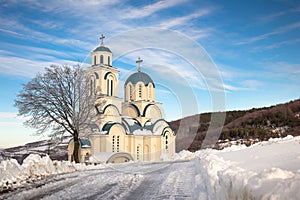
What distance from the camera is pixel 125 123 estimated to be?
33.2 m

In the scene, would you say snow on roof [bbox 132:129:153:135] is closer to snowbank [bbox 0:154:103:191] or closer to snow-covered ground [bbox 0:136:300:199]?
snowbank [bbox 0:154:103:191]

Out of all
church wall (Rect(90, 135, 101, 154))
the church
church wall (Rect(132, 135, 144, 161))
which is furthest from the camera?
church wall (Rect(132, 135, 144, 161))

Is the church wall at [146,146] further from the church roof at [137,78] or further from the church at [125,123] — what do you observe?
the church roof at [137,78]

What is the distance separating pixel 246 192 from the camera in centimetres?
332

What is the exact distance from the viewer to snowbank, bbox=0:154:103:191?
10034mm

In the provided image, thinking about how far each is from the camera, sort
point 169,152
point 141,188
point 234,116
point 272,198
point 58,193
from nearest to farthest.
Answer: point 272,198, point 58,193, point 141,188, point 169,152, point 234,116

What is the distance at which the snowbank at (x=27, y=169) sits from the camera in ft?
32.9

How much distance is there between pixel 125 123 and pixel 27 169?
21464mm

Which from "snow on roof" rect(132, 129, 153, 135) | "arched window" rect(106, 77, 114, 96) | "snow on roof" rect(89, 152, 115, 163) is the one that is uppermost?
"arched window" rect(106, 77, 114, 96)

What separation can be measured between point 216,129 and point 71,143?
46.6ft

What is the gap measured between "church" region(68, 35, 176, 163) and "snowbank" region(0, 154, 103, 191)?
12.8 metres

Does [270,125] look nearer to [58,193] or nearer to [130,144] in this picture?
[130,144]

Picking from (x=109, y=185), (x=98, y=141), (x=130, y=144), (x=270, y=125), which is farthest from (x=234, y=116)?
(x=109, y=185)

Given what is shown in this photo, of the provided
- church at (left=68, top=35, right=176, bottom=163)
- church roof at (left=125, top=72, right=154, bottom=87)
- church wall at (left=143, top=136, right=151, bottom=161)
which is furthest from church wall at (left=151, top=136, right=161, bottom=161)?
church roof at (left=125, top=72, right=154, bottom=87)
